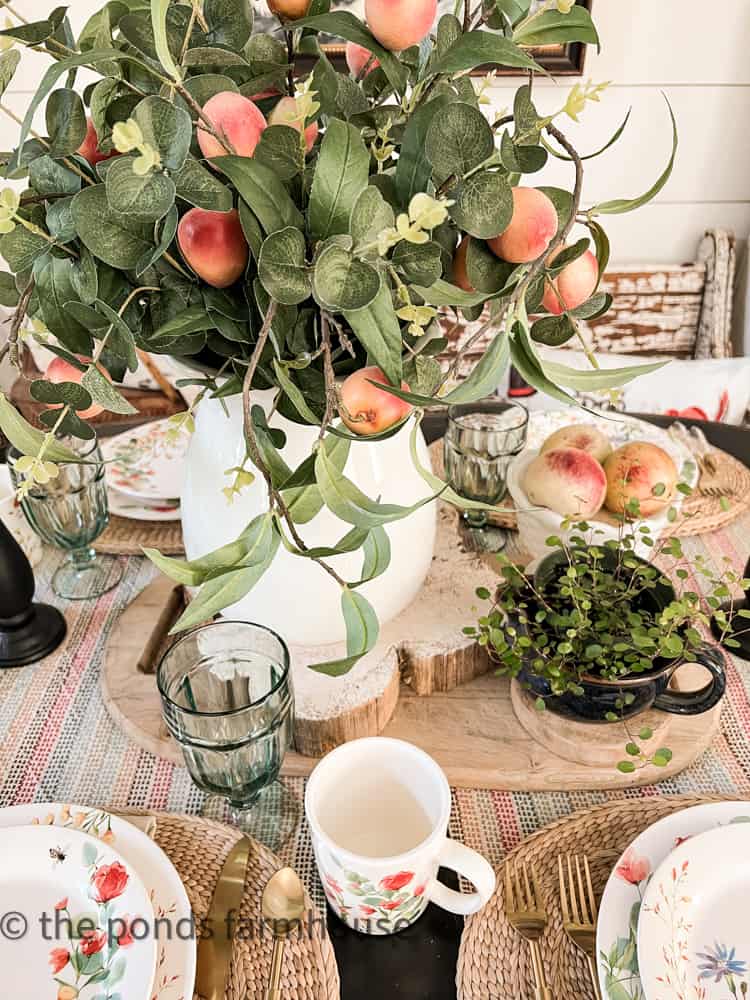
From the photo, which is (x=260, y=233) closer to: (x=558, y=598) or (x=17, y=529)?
(x=558, y=598)

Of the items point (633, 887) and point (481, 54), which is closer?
point (481, 54)

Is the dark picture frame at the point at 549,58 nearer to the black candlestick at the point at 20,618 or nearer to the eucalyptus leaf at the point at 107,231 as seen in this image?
the black candlestick at the point at 20,618

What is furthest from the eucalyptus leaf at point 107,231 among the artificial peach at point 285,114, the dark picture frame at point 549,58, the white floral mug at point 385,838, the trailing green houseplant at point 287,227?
the dark picture frame at point 549,58

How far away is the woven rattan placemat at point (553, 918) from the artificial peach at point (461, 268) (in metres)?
0.39

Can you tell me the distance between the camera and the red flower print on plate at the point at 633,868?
0.53 meters

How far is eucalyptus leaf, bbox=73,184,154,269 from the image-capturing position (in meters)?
0.42

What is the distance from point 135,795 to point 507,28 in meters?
0.60

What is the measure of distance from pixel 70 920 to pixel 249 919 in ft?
0.37

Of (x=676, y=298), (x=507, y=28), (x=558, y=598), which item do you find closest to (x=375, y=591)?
(x=558, y=598)

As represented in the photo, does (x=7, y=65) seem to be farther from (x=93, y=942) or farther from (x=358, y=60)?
(x=93, y=942)

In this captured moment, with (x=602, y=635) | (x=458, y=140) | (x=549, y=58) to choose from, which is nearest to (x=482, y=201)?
(x=458, y=140)

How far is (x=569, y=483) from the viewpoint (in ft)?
2.67

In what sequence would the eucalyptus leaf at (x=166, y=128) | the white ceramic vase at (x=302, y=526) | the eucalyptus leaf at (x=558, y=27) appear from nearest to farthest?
1. the eucalyptus leaf at (x=166, y=128)
2. the eucalyptus leaf at (x=558, y=27)
3. the white ceramic vase at (x=302, y=526)

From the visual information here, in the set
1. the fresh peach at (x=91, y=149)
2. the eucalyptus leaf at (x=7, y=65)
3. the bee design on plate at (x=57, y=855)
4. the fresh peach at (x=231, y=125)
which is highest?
the eucalyptus leaf at (x=7, y=65)
